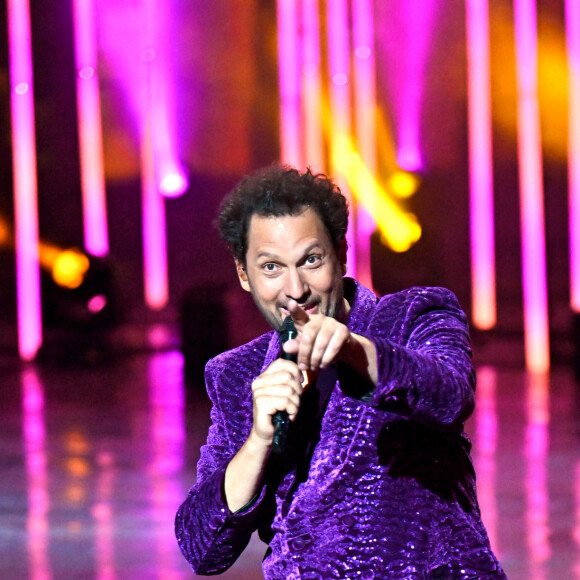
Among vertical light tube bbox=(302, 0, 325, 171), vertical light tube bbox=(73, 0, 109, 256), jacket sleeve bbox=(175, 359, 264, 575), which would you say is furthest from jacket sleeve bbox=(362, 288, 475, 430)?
vertical light tube bbox=(73, 0, 109, 256)

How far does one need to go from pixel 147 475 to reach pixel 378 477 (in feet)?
10.5

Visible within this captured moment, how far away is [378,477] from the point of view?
1296mm

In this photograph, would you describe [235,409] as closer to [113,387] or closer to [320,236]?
[320,236]

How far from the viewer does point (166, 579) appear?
3.10 metres

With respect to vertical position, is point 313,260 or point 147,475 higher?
point 313,260

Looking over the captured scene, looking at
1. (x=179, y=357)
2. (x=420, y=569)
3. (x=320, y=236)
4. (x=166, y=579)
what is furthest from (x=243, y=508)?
(x=179, y=357)

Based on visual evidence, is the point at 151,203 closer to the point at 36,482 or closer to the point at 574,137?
the point at 574,137

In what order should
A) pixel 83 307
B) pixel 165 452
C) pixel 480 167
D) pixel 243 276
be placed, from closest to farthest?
pixel 243 276 < pixel 165 452 < pixel 83 307 < pixel 480 167

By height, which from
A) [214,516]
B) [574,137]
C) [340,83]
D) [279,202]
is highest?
[340,83]

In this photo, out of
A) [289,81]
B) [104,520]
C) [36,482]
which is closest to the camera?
[104,520]

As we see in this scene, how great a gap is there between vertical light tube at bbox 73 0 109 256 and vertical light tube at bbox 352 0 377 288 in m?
2.16

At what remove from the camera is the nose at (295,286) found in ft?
4.30

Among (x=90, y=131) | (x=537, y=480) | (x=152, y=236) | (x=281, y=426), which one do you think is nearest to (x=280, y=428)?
(x=281, y=426)

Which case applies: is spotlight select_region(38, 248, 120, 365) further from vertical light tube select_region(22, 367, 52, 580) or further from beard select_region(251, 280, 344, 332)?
beard select_region(251, 280, 344, 332)
